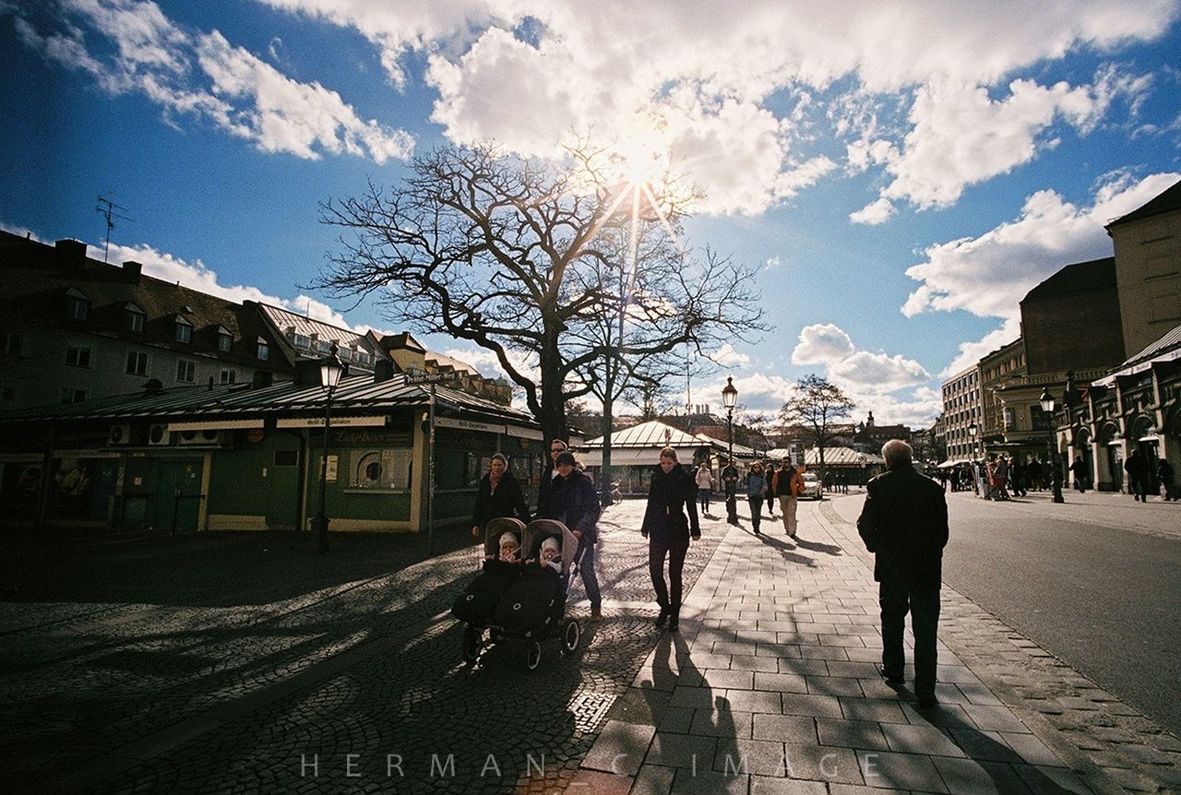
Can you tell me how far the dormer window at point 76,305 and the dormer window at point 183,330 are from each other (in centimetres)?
524

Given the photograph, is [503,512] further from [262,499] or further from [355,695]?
[262,499]

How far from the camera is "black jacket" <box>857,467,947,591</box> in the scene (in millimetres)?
Result: 4055

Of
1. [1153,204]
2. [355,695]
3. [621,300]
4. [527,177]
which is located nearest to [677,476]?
[355,695]

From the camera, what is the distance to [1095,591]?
718cm

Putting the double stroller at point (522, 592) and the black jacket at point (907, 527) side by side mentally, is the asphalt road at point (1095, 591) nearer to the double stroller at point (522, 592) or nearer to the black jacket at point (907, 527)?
the black jacket at point (907, 527)

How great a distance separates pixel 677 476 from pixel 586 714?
295cm

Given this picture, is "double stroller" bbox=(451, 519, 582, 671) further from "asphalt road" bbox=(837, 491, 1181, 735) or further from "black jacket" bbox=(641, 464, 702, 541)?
"asphalt road" bbox=(837, 491, 1181, 735)

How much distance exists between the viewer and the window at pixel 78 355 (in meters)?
31.2

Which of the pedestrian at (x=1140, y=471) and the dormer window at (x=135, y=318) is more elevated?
the dormer window at (x=135, y=318)

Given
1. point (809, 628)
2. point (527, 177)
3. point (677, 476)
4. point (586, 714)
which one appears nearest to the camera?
point (586, 714)

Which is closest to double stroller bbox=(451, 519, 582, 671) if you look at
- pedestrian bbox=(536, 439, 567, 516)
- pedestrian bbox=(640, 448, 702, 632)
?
pedestrian bbox=(536, 439, 567, 516)

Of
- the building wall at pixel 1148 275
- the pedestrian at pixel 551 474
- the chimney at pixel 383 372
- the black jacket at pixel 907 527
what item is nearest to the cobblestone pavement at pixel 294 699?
the pedestrian at pixel 551 474

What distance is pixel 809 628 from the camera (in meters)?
5.76

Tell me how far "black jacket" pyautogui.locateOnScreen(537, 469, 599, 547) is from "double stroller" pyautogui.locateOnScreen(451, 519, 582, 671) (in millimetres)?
716
